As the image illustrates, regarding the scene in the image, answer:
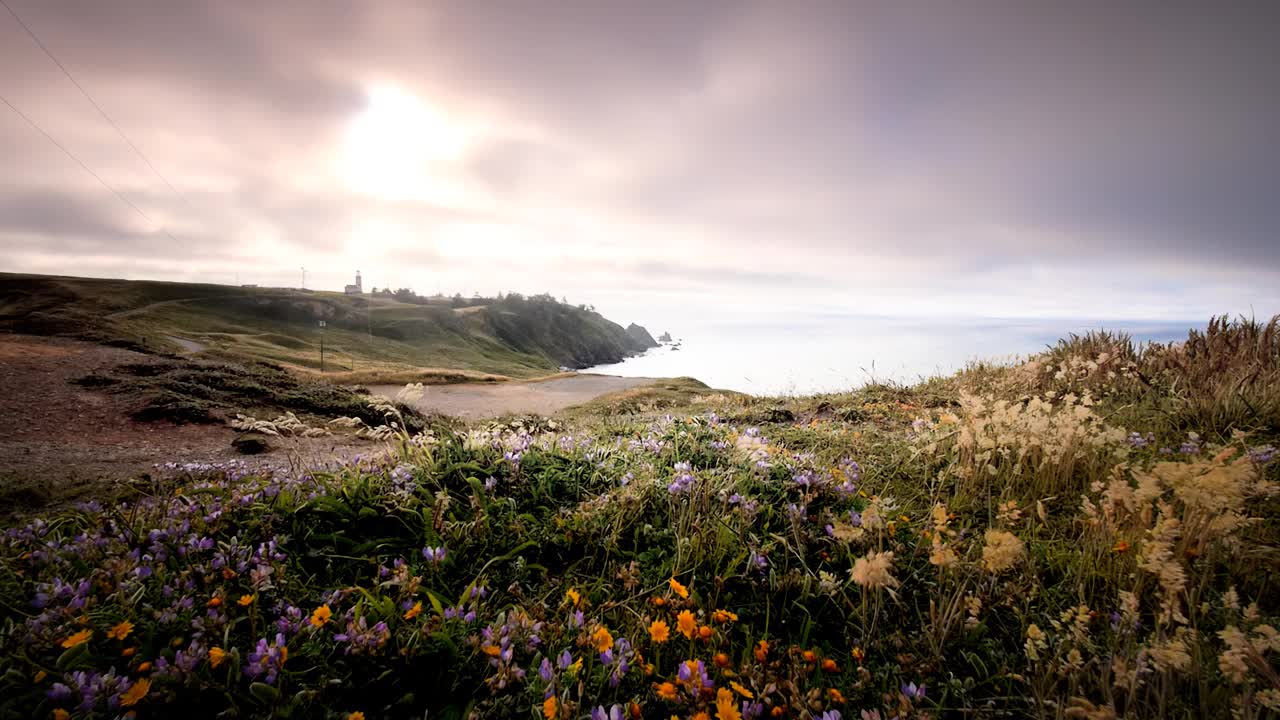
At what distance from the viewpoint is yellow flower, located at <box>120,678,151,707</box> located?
1.71 m

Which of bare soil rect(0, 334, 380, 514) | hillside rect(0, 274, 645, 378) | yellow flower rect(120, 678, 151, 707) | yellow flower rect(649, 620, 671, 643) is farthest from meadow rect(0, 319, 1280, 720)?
hillside rect(0, 274, 645, 378)

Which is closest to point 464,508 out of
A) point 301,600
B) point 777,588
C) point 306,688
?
point 301,600

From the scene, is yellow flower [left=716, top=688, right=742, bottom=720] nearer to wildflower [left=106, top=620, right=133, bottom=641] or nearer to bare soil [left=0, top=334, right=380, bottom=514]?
wildflower [left=106, top=620, right=133, bottom=641]

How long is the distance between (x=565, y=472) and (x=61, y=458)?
6.39 meters

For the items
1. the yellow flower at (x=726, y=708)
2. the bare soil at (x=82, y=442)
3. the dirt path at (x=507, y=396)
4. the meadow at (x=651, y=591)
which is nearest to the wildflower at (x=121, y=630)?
the meadow at (x=651, y=591)

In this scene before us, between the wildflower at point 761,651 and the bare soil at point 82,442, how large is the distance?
11.9 feet

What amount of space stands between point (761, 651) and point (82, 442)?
9.35m

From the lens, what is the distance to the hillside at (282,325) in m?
45.0

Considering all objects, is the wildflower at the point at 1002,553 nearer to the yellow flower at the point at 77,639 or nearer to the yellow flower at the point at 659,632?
the yellow flower at the point at 659,632

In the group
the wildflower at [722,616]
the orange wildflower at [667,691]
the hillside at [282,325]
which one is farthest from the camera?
the hillside at [282,325]

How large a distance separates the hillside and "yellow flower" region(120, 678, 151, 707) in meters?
21.7

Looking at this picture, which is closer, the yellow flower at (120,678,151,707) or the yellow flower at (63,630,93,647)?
the yellow flower at (120,678,151,707)

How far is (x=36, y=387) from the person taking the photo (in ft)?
Answer: 30.0

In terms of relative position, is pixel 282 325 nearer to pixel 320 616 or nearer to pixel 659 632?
pixel 320 616
